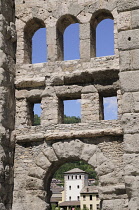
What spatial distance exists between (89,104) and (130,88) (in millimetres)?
9182

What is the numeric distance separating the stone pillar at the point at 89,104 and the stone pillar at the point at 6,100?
817cm

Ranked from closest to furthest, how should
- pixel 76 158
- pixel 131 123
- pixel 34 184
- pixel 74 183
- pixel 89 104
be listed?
pixel 131 123 → pixel 76 158 → pixel 34 184 → pixel 89 104 → pixel 74 183

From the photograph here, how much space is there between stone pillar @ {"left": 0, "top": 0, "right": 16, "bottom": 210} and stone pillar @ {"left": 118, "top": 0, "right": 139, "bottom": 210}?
1654mm

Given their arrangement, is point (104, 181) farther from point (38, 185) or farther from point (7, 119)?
point (7, 119)

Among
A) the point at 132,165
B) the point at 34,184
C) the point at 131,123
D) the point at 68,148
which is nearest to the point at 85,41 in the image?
the point at 68,148

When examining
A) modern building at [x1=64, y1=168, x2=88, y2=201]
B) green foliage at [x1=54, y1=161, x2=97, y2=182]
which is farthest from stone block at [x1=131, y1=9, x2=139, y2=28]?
green foliage at [x1=54, y1=161, x2=97, y2=182]

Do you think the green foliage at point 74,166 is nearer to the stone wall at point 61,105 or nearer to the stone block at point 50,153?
the stone wall at point 61,105

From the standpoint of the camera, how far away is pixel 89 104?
14297mm

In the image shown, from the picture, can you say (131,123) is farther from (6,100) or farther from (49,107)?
(49,107)

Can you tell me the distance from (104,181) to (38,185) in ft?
7.54

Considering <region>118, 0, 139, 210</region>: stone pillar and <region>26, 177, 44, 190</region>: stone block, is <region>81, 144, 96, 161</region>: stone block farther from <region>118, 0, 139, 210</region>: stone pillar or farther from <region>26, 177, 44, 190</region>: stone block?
<region>118, 0, 139, 210</region>: stone pillar

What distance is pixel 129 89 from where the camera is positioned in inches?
201

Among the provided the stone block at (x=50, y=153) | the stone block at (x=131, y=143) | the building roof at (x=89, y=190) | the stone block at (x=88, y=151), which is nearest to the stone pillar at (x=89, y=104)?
the stone block at (x=88, y=151)

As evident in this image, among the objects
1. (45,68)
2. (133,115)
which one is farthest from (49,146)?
(133,115)
